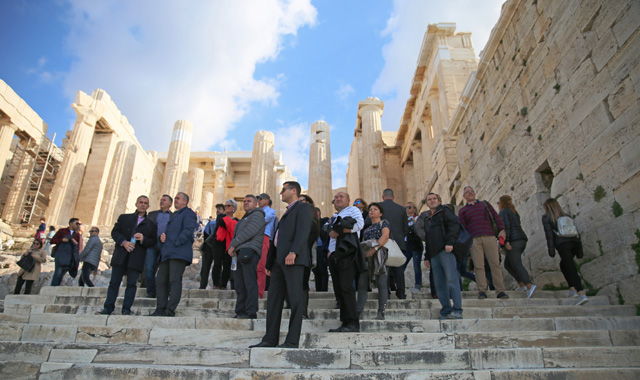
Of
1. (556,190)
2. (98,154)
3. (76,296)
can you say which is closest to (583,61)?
(556,190)

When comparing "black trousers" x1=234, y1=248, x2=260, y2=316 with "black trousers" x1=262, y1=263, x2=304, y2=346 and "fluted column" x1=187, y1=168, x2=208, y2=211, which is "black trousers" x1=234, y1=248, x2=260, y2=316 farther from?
"fluted column" x1=187, y1=168, x2=208, y2=211

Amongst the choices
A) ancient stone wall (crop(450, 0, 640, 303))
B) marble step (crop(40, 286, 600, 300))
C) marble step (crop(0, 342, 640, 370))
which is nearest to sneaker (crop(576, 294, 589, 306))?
ancient stone wall (crop(450, 0, 640, 303))

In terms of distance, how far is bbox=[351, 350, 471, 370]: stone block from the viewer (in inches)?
127

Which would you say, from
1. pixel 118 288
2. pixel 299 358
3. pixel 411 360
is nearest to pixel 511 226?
pixel 411 360

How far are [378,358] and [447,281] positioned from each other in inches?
68.8

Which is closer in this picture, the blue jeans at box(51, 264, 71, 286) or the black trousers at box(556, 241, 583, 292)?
the black trousers at box(556, 241, 583, 292)

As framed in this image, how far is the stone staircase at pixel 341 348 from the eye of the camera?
305cm

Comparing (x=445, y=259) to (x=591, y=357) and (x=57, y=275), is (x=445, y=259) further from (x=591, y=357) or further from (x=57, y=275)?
(x=57, y=275)

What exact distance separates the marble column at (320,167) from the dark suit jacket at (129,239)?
43.7ft

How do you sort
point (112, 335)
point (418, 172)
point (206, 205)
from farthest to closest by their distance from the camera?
point (206, 205), point (418, 172), point (112, 335)

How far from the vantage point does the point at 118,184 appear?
79.1 ft

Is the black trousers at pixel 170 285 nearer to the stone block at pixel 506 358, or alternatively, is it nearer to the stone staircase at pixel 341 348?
the stone staircase at pixel 341 348

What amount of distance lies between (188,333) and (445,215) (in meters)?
3.22

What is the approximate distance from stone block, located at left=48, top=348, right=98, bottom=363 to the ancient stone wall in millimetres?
5960
